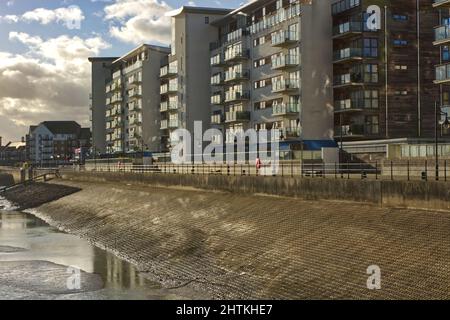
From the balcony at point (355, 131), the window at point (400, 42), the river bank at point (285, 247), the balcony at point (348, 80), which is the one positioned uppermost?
the window at point (400, 42)

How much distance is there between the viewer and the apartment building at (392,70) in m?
63.9

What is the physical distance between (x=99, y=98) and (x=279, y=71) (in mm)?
85238

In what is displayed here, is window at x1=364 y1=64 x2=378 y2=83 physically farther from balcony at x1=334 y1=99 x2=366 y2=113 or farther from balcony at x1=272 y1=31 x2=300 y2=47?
balcony at x1=272 y1=31 x2=300 y2=47

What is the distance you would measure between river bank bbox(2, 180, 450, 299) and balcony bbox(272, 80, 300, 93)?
28.3 m

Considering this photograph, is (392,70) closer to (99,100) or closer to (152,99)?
(152,99)

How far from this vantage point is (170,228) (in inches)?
1506

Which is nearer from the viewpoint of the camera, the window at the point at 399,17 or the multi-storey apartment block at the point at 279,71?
the window at the point at 399,17

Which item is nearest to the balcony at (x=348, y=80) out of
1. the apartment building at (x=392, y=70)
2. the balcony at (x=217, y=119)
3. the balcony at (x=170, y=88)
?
the apartment building at (x=392, y=70)

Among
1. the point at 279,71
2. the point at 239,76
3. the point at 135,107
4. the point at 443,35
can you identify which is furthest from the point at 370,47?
the point at 135,107

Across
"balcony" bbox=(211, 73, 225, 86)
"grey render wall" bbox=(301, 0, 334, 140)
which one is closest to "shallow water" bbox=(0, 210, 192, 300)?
"grey render wall" bbox=(301, 0, 334, 140)

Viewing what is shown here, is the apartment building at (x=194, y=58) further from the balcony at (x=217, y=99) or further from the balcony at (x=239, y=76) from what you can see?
the balcony at (x=239, y=76)

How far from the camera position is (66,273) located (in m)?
28.4

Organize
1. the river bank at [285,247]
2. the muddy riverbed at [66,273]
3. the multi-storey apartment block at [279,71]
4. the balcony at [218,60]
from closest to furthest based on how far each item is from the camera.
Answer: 1. the river bank at [285,247]
2. the muddy riverbed at [66,273]
3. the multi-storey apartment block at [279,71]
4. the balcony at [218,60]

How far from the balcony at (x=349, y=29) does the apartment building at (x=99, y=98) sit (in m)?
91.5
